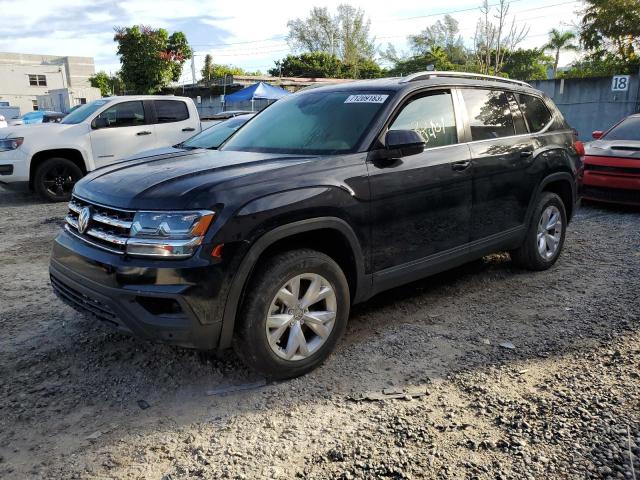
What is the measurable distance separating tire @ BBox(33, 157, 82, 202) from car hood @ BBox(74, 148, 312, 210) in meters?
6.29

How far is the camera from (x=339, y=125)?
12.4 feet

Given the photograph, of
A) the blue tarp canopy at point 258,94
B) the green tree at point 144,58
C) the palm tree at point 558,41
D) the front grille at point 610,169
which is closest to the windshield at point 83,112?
the front grille at point 610,169

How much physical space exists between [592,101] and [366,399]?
1808 centimetres

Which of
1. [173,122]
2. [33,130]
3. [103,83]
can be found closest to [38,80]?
[103,83]

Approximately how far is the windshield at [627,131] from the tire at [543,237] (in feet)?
13.7


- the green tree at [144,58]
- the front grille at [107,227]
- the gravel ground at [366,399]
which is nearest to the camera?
the gravel ground at [366,399]

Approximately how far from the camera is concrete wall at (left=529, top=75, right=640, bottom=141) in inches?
679

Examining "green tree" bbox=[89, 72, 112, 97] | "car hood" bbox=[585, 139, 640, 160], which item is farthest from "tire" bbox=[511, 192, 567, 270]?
"green tree" bbox=[89, 72, 112, 97]

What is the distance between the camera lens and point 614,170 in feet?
26.0

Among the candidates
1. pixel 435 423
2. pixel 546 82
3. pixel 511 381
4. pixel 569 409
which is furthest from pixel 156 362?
pixel 546 82

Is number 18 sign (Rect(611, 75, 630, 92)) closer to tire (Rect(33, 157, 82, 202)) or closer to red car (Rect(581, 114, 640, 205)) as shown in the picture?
red car (Rect(581, 114, 640, 205))

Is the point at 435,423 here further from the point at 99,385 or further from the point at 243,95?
the point at 243,95

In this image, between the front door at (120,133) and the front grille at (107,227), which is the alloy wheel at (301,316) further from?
the front door at (120,133)

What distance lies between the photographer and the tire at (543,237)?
493cm
